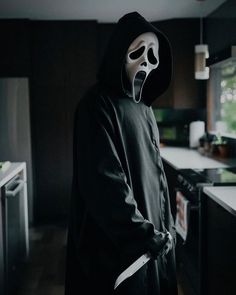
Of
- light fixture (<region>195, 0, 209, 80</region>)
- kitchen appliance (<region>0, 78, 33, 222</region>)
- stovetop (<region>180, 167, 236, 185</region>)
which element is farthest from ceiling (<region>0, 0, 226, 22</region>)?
stovetop (<region>180, 167, 236, 185</region>)

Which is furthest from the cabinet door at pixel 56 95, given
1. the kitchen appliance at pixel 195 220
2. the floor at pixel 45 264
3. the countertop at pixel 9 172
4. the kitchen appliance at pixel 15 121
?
the kitchen appliance at pixel 195 220

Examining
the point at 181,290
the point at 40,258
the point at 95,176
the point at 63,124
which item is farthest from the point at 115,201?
the point at 63,124

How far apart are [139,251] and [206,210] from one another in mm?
1103

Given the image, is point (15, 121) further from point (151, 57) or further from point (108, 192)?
point (108, 192)

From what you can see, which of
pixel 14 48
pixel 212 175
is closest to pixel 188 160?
pixel 212 175

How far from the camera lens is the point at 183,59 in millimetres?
4016

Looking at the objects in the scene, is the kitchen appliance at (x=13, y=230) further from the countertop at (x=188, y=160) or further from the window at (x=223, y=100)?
the window at (x=223, y=100)

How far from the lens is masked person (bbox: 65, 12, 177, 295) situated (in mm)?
1216

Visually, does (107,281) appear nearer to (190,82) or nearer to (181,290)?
(181,290)

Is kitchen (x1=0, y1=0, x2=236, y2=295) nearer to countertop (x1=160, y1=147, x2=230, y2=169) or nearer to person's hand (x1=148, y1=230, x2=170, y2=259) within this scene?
countertop (x1=160, y1=147, x2=230, y2=169)

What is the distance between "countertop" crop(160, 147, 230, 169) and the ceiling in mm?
1364

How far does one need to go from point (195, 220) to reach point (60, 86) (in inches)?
92.0

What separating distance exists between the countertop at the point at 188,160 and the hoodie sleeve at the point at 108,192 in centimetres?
165

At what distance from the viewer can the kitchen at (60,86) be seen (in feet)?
13.1
